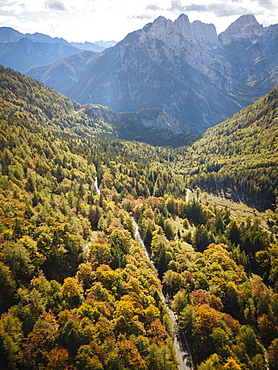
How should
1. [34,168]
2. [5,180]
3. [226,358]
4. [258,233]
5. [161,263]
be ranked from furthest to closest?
[34,168] → [258,233] → [5,180] → [161,263] → [226,358]

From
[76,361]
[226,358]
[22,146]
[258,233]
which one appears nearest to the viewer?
[76,361]

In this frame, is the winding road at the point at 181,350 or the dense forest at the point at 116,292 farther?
the winding road at the point at 181,350

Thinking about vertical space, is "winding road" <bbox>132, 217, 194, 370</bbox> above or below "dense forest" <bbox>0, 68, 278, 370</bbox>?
below

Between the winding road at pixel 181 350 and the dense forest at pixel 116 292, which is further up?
the dense forest at pixel 116 292

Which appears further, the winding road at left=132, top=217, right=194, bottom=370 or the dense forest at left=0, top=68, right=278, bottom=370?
the winding road at left=132, top=217, right=194, bottom=370

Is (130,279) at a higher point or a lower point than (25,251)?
lower

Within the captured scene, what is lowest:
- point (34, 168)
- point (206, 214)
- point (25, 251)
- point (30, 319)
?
point (30, 319)

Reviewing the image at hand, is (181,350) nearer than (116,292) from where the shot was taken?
Yes

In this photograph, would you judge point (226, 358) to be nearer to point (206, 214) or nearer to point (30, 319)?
point (30, 319)

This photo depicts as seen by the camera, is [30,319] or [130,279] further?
[130,279]

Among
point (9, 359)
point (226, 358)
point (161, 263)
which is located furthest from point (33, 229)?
point (226, 358)

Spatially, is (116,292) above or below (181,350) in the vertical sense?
above
